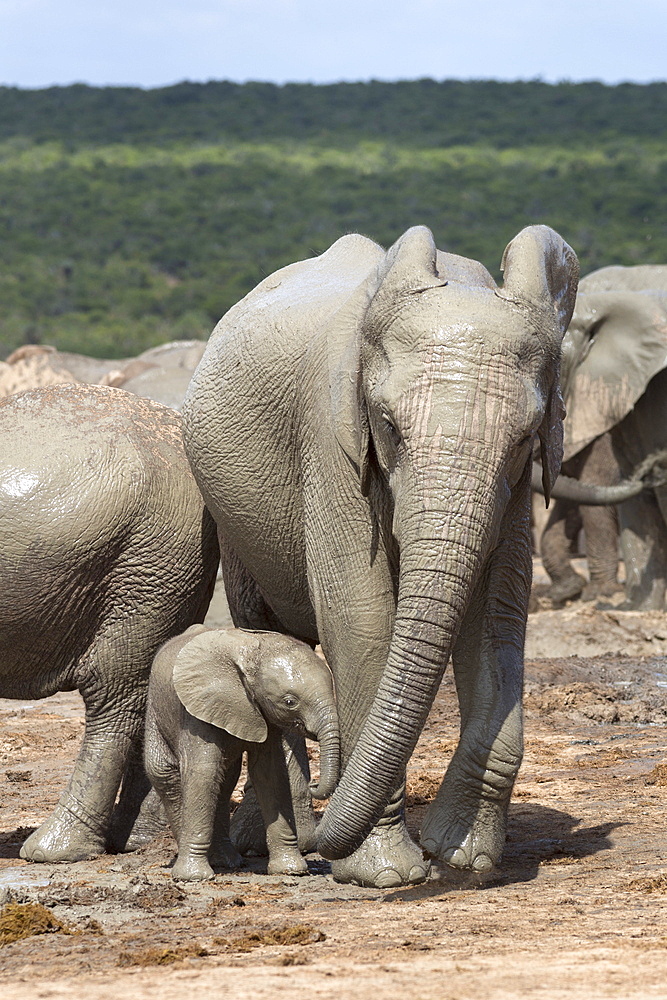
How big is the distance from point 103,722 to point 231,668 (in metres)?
0.95

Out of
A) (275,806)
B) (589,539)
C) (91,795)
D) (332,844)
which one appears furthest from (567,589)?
(332,844)

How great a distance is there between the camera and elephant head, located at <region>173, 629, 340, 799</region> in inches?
190

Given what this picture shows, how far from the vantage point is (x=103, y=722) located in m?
5.79

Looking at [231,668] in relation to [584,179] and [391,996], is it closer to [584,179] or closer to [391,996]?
[391,996]

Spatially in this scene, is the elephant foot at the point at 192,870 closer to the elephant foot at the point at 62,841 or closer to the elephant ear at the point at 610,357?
the elephant foot at the point at 62,841

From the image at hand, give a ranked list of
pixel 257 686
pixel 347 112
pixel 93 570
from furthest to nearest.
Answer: pixel 347 112
pixel 93 570
pixel 257 686

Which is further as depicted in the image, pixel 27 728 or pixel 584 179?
pixel 584 179

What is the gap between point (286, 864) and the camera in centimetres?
508

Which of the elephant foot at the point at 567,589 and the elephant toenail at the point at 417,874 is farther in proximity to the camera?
the elephant foot at the point at 567,589

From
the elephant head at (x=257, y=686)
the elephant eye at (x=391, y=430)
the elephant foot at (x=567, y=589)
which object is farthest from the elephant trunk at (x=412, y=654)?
the elephant foot at (x=567, y=589)

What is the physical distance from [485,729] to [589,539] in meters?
9.51

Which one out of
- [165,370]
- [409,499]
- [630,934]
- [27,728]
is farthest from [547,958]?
[165,370]

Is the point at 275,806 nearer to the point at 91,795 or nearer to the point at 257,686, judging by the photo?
the point at 257,686

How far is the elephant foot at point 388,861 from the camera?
4754mm
